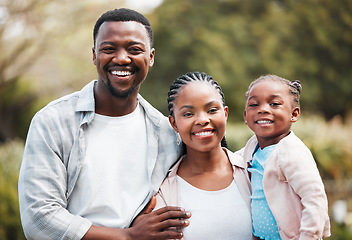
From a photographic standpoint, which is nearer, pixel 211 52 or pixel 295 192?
pixel 295 192

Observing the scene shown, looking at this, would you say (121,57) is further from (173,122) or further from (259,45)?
(259,45)

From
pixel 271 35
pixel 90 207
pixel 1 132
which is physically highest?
pixel 271 35

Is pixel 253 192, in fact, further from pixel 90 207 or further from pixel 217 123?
pixel 90 207

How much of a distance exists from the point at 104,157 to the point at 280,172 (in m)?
1.14

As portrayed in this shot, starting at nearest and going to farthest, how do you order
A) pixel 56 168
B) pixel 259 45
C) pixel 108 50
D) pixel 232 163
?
pixel 56 168, pixel 108 50, pixel 232 163, pixel 259 45

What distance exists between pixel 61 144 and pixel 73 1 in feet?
45.8

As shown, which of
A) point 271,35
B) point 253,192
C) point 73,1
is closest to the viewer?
point 253,192

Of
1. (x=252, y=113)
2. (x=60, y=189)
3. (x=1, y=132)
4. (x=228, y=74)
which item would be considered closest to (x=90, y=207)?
(x=60, y=189)

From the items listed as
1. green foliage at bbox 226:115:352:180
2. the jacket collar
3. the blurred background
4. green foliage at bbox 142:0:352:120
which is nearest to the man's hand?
the jacket collar

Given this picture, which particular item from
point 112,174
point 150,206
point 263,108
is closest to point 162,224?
point 150,206

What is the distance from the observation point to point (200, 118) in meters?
2.89

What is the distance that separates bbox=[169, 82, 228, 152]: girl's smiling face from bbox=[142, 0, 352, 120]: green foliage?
57.8 ft

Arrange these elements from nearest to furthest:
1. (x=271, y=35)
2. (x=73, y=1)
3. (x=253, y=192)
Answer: (x=253, y=192), (x=73, y=1), (x=271, y=35)

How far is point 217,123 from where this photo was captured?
115 inches
